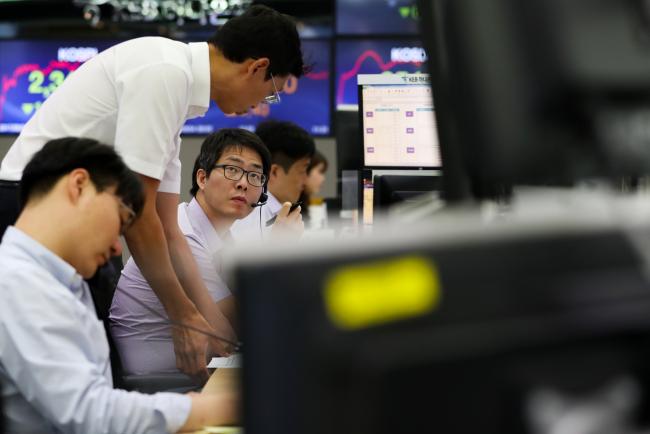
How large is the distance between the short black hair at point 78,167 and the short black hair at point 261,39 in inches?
28.4

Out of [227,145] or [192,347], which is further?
[227,145]

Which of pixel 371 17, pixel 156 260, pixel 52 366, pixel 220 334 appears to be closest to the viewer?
pixel 52 366

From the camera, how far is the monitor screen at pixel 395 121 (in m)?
2.50

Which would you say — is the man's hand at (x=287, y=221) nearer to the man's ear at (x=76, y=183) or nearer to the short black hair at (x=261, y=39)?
the short black hair at (x=261, y=39)

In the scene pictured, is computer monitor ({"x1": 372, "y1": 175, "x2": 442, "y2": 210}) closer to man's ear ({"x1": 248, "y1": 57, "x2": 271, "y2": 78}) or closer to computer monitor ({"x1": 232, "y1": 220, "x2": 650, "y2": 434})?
man's ear ({"x1": 248, "y1": 57, "x2": 271, "y2": 78})

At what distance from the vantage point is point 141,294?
245cm

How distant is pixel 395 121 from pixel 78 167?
4.32ft

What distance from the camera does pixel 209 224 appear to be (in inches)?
111

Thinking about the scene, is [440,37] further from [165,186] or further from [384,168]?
[384,168]

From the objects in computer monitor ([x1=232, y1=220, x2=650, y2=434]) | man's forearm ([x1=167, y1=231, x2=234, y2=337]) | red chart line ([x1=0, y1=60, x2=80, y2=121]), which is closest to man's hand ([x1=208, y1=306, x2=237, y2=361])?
man's forearm ([x1=167, y1=231, x2=234, y2=337])

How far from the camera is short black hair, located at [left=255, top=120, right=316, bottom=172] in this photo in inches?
148

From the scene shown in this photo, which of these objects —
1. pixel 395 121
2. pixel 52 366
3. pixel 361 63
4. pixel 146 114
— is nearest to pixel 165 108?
pixel 146 114

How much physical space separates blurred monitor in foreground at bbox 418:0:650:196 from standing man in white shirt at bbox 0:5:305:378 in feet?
4.03

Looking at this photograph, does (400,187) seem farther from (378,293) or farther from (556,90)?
(378,293)
